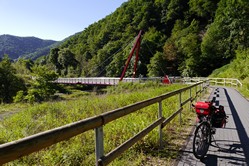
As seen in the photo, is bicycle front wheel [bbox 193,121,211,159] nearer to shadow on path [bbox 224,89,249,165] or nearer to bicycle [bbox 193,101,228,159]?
bicycle [bbox 193,101,228,159]

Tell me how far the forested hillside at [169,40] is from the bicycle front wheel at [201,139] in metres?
43.5

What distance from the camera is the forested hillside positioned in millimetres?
51728

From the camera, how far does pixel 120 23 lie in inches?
5010

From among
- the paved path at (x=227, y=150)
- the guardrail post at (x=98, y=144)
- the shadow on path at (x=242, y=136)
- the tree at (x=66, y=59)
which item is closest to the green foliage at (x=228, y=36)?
the shadow on path at (x=242, y=136)

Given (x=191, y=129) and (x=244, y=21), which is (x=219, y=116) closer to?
(x=191, y=129)

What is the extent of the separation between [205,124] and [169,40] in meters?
80.9

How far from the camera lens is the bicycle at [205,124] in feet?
15.1

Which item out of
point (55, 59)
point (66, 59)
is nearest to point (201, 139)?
point (66, 59)

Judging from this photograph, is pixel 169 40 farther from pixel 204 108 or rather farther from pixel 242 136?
pixel 204 108

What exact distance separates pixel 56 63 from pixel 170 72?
5303 cm

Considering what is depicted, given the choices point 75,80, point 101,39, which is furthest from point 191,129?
point 101,39

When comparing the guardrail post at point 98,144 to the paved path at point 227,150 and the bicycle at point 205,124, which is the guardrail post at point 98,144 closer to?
the paved path at point 227,150

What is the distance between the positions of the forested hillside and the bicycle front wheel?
43483 millimetres

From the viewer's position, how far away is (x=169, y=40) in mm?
82938
